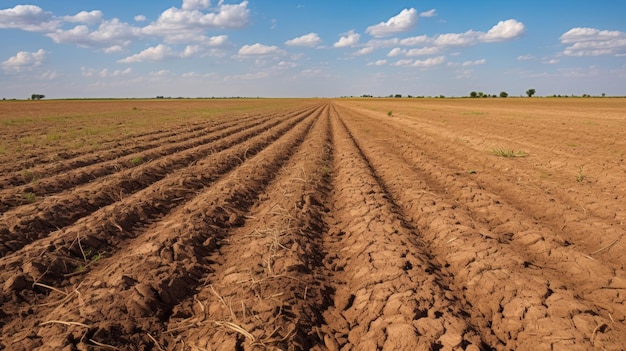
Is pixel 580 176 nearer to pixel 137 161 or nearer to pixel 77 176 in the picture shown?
pixel 137 161

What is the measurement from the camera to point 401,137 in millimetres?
15719

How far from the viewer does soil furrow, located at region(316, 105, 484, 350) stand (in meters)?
2.86

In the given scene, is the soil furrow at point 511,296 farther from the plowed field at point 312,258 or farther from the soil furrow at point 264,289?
the soil furrow at point 264,289

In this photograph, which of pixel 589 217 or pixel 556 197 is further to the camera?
pixel 556 197

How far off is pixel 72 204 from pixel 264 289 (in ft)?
13.4

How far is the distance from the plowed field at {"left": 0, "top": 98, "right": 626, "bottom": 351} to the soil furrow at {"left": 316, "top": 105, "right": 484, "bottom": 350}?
0.6 inches

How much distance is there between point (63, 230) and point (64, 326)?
235 centimetres

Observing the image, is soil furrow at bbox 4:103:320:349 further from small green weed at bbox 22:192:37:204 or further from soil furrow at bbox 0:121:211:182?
soil furrow at bbox 0:121:211:182

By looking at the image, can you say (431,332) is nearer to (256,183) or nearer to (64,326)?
(64,326)

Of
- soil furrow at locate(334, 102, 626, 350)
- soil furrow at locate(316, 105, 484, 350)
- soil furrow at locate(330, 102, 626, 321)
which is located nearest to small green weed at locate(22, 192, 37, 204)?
soil furrow at locate(316, 105, 484, 350)

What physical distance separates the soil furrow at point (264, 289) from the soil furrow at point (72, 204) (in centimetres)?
246

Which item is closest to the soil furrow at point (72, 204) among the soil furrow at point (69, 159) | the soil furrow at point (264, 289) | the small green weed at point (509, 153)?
the soil furrow at point (69, 159)

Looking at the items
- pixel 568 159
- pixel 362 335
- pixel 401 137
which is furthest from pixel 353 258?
pixel 401 137

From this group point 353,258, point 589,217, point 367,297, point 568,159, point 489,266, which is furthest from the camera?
point 568,159
